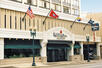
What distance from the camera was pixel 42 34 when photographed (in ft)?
130

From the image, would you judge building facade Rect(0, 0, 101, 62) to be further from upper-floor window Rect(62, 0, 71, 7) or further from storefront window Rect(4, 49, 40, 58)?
upper-floor window Rect(62, 0, 71, 7)

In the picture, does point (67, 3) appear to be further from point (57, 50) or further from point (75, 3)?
point (57, 50)

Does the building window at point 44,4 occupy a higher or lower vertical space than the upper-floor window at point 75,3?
lower

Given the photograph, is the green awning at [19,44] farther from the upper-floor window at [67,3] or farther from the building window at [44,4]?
the upper-floor window at [67,3]

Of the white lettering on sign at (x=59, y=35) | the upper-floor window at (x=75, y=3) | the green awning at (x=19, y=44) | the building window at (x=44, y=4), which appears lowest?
the green awning at (x=19, y=44)

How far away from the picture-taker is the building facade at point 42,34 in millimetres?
34406

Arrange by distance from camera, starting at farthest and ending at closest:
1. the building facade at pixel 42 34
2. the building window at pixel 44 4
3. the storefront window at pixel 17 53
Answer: the building window at pixel 44 4
the storefront window at pixel 17 53
the building facade at pixel 42 34

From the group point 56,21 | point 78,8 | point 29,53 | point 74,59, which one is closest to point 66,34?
point 56,21

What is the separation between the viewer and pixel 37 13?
1548 inches

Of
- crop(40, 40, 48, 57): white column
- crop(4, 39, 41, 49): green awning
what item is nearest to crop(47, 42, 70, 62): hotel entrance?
crop(40, 40, 48, 57): white column

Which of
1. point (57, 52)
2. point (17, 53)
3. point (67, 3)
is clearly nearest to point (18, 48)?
point (17, 53)

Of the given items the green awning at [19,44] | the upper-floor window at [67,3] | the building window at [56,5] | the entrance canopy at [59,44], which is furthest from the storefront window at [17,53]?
the upper-floor window at [67,3]

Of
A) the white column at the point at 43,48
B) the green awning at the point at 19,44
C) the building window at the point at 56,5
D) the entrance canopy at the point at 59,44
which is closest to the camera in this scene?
the green awning at the point at 19,44

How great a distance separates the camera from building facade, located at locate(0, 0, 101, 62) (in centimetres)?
3441
